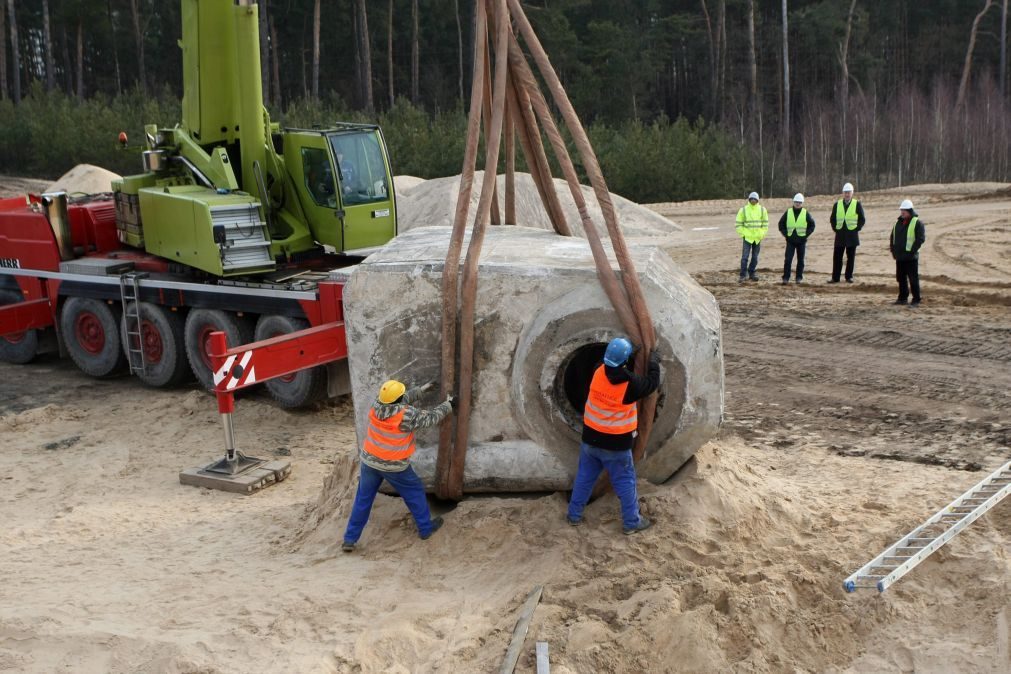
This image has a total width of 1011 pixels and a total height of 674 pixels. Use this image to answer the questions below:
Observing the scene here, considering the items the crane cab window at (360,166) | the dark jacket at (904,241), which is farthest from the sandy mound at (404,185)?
the dark jacket at (904,241)

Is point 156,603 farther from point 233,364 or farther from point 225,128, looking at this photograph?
point 225,128

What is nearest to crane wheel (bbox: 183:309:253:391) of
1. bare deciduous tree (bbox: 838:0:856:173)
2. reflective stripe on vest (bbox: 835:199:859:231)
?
reflective stripe on vest (bbox: 835:199:859:231)

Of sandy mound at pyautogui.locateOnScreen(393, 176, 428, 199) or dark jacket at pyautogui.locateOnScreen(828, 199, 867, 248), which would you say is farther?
sandy mound at pyautogui.locateOnScreen(393, 176, 428, 199)

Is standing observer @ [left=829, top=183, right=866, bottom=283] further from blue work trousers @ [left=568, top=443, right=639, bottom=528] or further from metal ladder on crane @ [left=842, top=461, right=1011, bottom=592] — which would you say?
blue work trousers @ [left=568, top=443, right=639, bottom=528]

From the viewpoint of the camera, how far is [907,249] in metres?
13.7

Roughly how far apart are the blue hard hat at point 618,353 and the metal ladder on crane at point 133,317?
7.57 metres

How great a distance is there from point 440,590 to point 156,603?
174 centimetres

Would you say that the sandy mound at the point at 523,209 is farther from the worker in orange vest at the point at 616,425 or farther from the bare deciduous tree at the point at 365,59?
the worker in orange vest at the point at 616,425

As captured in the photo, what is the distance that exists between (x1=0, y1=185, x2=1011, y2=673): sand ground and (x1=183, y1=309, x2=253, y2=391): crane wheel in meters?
1.05

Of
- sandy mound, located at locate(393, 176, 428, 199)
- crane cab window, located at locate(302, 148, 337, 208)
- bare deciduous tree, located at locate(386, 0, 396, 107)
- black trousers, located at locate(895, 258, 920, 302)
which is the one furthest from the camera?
bare deciduous tree, located at locate(386, 0, 396, 107)

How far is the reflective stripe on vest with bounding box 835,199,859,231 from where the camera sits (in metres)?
15.2

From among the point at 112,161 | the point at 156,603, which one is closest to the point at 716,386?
the point at 156,603

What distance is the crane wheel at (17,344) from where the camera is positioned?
44.1 feet

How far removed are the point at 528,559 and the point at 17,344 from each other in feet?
32.5
